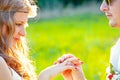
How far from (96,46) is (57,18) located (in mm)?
10455

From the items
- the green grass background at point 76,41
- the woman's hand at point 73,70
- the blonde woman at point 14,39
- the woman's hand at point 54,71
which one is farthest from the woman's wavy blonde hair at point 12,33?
the green grass background at point 76,41

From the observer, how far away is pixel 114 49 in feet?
16.9

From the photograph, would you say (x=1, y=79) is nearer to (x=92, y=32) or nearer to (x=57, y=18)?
(x=92, y=32)

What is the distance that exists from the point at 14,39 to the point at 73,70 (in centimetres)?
51

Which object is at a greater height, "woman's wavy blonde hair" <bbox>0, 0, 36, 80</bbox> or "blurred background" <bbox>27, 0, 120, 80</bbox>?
"woman's wavy blonde hair" <bbox>0, 0, 36, 80</bbox>

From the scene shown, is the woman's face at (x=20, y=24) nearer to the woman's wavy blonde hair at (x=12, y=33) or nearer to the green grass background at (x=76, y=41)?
the woman's wavy blonde hair at (x=12, y=33)

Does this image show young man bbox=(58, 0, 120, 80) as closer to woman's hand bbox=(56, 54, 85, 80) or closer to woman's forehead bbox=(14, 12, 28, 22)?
woman's hand bbox=(56, 54, 85, 80)

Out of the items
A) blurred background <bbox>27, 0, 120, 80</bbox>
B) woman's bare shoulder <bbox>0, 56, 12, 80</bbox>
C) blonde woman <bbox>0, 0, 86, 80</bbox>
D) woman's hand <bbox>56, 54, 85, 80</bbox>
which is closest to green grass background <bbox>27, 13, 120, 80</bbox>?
blurred background <bbox>27, 0, 120, 80</bbox>

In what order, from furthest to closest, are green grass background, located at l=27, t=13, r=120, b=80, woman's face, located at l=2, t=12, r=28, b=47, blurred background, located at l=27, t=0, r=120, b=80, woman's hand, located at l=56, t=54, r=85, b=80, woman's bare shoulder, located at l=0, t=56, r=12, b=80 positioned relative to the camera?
blurred background, located at l=27, t=0, r=120, b=80
green grass background, located at l=27, t=13, r=120, b=80
woman's hand, located at l=56, t=54, r=85, b=80
woman's face, located at l=2, t=12, r=28, b=47
woman's bare shoulder, located at l=0, t=56, r=12, b=80

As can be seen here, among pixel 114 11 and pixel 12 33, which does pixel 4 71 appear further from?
pixel 114 11

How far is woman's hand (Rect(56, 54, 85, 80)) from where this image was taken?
5244 mm

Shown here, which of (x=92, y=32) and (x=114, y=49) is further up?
(x=114, y=49)

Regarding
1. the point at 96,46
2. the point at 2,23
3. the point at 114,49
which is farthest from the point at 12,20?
the point at 96,46

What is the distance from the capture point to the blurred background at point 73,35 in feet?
36.1
